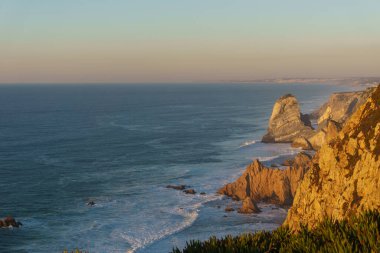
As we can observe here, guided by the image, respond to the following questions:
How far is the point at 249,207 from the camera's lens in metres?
58.8

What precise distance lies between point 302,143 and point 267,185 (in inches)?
1771

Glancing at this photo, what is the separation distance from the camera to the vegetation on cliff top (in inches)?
575

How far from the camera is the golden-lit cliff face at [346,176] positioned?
34750 mm

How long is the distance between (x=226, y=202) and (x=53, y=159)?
44.7 m

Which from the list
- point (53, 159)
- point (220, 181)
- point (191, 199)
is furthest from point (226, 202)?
point (53, 159)

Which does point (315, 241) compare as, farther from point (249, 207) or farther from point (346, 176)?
point (249, 207)

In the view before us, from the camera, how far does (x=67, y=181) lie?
253 ft

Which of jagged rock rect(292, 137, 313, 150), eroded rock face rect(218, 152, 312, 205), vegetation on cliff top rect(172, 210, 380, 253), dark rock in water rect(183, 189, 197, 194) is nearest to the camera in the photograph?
vegetation on cliff top rect(172, 210, 380, 253)

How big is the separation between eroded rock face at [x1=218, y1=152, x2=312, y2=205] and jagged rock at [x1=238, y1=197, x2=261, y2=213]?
438 cm

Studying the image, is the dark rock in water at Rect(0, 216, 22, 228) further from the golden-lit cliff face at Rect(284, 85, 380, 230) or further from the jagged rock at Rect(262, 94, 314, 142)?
the jagged rock at Rect(262, 94, 314, 142)

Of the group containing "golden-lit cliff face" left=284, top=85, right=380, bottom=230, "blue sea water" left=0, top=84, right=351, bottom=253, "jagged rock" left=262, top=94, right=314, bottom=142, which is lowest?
"blue sea water" left=0, top=84, right=351, bottom=253

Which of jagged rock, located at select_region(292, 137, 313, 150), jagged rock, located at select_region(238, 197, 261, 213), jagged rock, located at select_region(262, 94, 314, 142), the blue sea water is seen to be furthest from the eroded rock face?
jagged rock, located at select_region(262, 94, 314, 142)

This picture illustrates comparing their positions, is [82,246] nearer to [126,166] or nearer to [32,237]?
[32,237]

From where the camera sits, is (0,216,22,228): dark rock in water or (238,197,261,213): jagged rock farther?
(238,197,261,213): jagged rock
